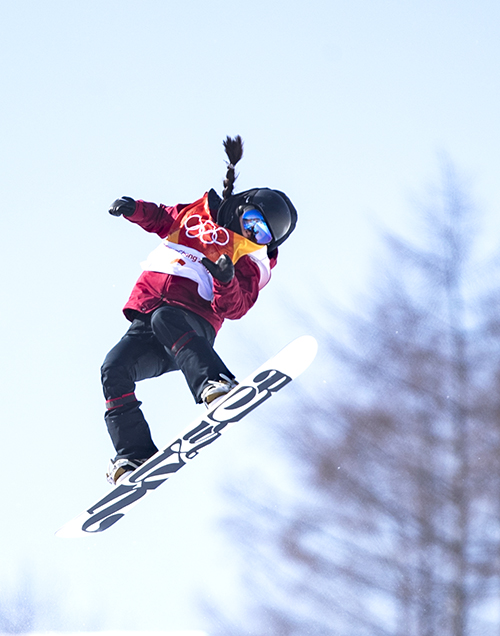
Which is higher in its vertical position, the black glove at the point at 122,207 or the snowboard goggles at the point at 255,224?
the black glove at the point at 122,207

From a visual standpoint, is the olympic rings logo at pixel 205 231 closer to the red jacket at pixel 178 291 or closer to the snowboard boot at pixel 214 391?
the red jacket at pixel 178 291

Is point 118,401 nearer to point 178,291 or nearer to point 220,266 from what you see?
point 178,291

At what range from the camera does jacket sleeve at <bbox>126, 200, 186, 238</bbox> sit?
16.0ft

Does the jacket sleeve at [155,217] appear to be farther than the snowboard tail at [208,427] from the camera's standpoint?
Yes

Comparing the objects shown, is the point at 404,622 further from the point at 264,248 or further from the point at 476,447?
the point at 264,248

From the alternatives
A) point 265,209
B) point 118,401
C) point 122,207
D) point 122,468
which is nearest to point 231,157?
point 265,209

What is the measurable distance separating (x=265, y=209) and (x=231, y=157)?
16.3 inches

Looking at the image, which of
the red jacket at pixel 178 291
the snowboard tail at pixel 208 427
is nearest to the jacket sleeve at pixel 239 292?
the red jacket at pixel 178 291

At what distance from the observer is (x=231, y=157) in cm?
490

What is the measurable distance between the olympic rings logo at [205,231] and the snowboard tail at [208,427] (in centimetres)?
77

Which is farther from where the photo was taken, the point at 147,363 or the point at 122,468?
the point at 147,363

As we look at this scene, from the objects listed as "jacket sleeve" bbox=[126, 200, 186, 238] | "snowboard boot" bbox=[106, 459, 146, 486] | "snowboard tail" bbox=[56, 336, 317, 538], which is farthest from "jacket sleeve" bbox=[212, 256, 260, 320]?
"snowboard boot" bbox=[106, 459, 146, 486]

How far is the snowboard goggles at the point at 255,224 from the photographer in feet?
15.5

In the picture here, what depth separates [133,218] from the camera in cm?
487
